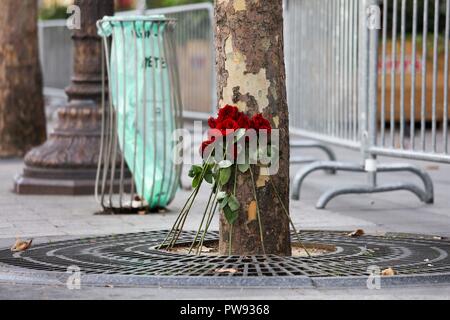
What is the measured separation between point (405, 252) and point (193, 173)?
1.27 metres

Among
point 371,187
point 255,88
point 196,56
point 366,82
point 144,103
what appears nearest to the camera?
point 255,88

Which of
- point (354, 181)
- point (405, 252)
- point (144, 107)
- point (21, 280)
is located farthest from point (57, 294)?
point (354, 181)

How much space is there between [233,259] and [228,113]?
77 centimetres

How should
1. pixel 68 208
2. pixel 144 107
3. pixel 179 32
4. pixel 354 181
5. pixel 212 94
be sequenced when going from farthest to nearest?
pixel 179 32
pixel 212 94
pixel 354 181
pixel 68 208
pixel 144 107

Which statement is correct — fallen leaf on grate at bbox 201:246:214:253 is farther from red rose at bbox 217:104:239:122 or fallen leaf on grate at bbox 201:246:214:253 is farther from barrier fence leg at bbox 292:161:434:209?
barrier fence leg at bbox 292:161:434:209

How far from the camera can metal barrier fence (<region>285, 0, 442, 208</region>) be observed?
9383 mm

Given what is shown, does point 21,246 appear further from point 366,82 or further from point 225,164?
point 366,82

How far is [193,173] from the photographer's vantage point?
670 cm

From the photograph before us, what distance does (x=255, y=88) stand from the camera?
6.59m

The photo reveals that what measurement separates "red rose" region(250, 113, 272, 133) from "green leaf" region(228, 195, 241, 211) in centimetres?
39

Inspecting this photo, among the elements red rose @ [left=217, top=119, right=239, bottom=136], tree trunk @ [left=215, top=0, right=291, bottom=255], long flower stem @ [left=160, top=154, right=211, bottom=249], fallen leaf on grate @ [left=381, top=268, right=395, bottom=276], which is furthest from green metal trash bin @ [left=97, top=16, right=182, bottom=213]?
fallen leaf on grate @ [left=381, top=268, right=395, bottom=276]

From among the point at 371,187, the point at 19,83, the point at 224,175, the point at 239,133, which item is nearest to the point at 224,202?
the point at 224,175
